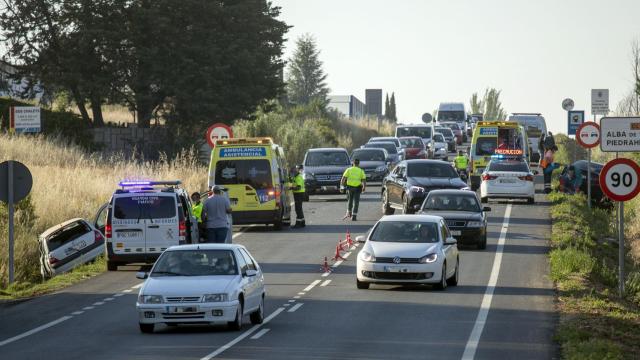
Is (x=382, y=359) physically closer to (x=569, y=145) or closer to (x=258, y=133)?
(x=258, y=133)

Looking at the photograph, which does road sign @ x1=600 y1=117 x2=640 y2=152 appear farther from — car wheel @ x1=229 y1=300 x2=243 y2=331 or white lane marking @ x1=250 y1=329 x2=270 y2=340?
car wheel @ x1=229 y1=300 x2=243 y2=331

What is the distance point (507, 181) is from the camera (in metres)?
47.2

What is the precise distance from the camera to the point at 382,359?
56.9 ft

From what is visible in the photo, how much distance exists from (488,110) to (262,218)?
5041 inches

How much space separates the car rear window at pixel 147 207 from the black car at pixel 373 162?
28.7 m

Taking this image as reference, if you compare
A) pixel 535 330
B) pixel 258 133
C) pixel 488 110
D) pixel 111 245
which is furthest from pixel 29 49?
pixel 488 110

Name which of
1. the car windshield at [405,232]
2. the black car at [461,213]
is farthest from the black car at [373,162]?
the car windshield at [405,232]

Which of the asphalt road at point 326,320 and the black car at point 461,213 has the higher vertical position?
the black car at point 461,213

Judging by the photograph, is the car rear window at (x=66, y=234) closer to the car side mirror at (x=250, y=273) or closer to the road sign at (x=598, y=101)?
the car side mirror at (x=250, y=273)

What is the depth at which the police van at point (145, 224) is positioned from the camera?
2938cm

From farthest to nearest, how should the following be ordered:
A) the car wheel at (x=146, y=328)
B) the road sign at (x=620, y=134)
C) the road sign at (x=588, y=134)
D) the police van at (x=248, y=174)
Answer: the police van at (x=248, y=174)
the road sign at (x=588, y=134)
the road sign at (x=620, y=134)
the car wheel at (x=146, y=328)

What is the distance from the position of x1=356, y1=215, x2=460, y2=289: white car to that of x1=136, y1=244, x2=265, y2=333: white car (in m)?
4.74

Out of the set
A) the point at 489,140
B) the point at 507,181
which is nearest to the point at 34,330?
the point at 507,181

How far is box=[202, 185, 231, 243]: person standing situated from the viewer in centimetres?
2980
